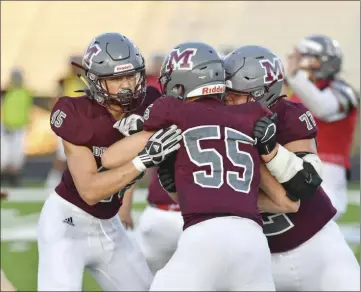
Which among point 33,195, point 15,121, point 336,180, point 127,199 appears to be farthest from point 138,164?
point 15,121

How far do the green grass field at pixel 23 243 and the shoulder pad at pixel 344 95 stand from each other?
1.33 metres

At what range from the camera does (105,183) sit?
12.0 feet

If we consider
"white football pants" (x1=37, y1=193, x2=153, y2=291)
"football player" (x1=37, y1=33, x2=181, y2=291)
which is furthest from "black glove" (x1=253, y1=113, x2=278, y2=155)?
"white football pants" (x1=37, y1=193, x2=153, y2=291)

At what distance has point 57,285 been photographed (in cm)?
395

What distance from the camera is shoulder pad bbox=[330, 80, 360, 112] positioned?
6391mm

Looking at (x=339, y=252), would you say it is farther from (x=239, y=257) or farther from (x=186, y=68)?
(x=186, y=68)

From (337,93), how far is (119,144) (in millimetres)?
3264

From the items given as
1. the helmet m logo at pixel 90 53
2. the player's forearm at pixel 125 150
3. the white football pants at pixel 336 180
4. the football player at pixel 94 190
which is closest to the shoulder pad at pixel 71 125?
the football player at pixel 94 190

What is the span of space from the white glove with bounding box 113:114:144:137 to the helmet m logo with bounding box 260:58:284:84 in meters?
0.58

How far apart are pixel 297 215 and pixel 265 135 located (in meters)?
0.62

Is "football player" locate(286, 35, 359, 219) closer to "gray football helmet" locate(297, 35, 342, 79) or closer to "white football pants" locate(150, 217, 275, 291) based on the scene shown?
"gray football helmet" locate(297, 35, 342, 79)

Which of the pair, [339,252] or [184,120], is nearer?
[184,120]

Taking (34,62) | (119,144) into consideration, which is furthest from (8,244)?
(34,62)

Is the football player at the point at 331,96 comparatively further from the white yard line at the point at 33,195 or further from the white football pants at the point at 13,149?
the white football pants at the point at 13,149
